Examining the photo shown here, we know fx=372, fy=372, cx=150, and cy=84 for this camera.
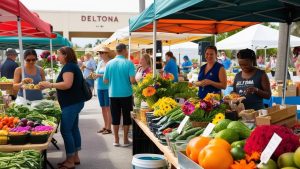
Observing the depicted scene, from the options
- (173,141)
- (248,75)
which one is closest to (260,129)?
(173,141)

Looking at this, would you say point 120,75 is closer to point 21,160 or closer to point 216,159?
point 21,160

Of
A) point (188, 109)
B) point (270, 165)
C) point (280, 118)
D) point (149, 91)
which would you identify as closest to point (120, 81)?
point (149, 91)

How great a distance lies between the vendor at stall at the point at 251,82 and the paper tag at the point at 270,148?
2469 mm

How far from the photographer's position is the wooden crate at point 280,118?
9.46 ft

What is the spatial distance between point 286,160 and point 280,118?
4.05 ft

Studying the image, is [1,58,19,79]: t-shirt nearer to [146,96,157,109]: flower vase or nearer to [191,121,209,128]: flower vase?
[146,96,157,109]: flower vase

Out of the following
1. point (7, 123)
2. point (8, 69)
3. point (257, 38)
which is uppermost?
point (257, 38)

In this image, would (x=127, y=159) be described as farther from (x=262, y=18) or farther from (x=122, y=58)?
(x=262, y=18)

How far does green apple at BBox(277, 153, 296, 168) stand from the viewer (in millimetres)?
1843

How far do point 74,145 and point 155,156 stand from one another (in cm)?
205

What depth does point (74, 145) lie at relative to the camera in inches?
211

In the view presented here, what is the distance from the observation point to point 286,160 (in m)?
1.85

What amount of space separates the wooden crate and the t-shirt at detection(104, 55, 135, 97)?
369 centimetres

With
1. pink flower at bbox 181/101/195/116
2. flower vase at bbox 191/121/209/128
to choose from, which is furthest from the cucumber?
pink flower at bbox 181/101/195/116
